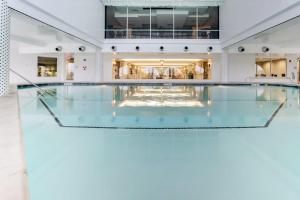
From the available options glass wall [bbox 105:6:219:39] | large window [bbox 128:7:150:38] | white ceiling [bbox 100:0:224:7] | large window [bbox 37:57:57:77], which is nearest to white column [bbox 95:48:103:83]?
glass wall [bbox 105:6:219:39]

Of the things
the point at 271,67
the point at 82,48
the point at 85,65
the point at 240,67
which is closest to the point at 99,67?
the point at 85,65

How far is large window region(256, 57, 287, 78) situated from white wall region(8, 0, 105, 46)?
11909 millimetres

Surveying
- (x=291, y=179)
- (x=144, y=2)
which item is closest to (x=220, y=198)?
(x=291, y=179)

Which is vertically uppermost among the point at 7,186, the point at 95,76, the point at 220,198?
the point at 95,76

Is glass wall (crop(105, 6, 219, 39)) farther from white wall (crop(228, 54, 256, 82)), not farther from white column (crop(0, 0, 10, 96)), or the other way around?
white column (crop(0, 0, 10, 96))

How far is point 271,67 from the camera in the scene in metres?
24.9

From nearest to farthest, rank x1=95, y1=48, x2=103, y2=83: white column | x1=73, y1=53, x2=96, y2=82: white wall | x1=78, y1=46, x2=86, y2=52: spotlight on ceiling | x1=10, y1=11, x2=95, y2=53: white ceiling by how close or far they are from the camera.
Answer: x1=10, y1=11, x2=95, y2=53: white ceiling → x1=78, y1=46, x2=86, y2=52: spotlight on ceiling → x1=95, y1=48, x2=103, y2=83: white column → x1=73, y1=53, x2=96, y2=82: white wall

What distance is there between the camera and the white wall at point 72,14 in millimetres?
9344

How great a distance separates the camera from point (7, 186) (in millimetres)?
1697

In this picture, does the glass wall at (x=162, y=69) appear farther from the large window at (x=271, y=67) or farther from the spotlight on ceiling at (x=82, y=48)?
the large window at (x=271, y=67)

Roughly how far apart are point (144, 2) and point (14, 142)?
61.5 ft

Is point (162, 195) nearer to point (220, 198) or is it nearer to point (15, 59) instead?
point (220, 198)

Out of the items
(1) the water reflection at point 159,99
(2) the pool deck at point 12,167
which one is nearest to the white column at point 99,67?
(1) the water reflection at point 159,99

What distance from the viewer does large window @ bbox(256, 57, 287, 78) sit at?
2330cm
